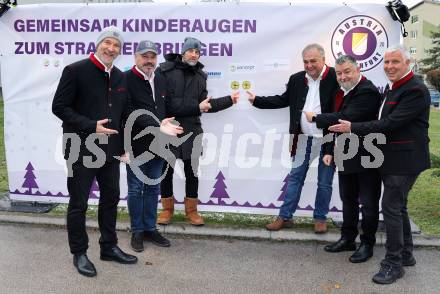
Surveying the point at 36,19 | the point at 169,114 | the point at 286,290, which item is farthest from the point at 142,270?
the point at 36,19

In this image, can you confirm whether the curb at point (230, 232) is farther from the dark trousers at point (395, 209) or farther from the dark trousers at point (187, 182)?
the dark trousers at point (395, 209)

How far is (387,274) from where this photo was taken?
4.06 metres

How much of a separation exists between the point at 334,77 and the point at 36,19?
11.3 feet

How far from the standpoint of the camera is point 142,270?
4.24 m

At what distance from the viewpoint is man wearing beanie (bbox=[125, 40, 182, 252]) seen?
4.46 metres

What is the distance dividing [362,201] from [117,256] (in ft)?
7.45

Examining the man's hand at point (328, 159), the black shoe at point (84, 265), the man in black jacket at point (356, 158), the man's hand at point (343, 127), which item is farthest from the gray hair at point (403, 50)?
the black shoe at point (84, 265)

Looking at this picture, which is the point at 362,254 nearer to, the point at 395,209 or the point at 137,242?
the point at 395,209

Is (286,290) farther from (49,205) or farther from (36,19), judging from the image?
(36,19)

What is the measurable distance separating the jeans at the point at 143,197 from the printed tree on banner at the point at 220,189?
1010mm

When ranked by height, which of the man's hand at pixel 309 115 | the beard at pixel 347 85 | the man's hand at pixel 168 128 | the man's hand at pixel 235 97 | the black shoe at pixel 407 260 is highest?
the beard at pixel 347 85

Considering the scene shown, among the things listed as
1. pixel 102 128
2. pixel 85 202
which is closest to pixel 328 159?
pixel 102 128

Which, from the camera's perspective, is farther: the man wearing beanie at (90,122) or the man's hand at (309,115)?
the man's hand at (309,115)

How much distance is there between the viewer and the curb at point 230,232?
16.4ft
